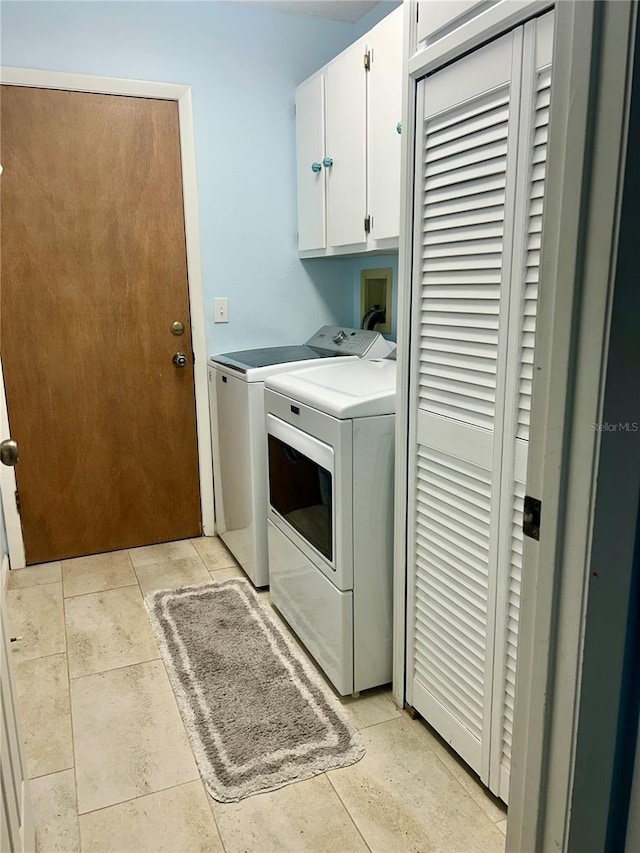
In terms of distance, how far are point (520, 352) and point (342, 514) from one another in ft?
2.35

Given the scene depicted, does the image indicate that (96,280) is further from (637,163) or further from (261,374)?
(637,163)

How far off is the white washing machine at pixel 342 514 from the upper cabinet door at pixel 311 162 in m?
0.94

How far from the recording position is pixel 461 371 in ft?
4.75

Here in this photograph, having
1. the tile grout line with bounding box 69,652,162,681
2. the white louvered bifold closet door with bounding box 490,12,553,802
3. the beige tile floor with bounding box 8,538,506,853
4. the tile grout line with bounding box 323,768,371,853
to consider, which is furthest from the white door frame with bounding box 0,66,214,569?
the white louvered bifold closet door with bounding box 490,12,553,802

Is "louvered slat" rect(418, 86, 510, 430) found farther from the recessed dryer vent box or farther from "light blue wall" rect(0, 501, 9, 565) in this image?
"light blue wall" rect(0, 501, 9, 565)

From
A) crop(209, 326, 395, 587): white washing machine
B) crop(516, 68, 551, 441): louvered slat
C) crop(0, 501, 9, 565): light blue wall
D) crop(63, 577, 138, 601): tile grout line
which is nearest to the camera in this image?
crop(516, 68, 551, 441): louvered slat

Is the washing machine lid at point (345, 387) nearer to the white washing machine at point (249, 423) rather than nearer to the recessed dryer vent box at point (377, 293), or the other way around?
the white washing machine at point (249, 423)

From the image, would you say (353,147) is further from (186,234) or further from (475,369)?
(475,369)

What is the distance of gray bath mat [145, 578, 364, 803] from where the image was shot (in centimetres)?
163

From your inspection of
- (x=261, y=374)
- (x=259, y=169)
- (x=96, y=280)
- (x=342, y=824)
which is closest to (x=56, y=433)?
(x=96, y=280)

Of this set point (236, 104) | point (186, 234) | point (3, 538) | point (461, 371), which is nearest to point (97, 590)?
point (3, 538)

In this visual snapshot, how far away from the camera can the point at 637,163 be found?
0.67 metres

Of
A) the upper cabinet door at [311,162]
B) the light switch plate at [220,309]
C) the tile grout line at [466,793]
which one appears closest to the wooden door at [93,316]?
the light switch plate at [220,309]

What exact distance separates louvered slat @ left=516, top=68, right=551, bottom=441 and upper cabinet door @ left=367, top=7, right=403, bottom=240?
3.06ft
